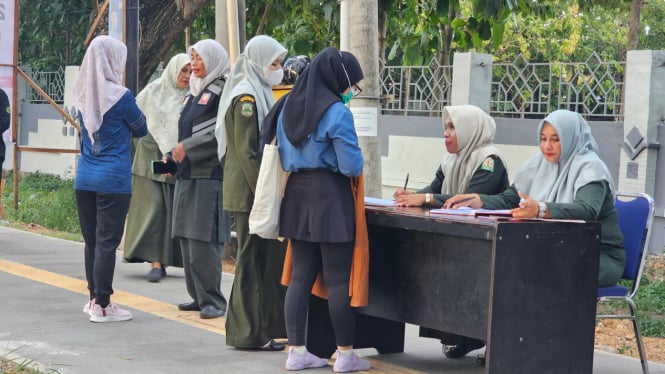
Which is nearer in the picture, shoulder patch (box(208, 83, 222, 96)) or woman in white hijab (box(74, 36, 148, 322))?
woman in white hijab (box(74, 36, 148, 322))

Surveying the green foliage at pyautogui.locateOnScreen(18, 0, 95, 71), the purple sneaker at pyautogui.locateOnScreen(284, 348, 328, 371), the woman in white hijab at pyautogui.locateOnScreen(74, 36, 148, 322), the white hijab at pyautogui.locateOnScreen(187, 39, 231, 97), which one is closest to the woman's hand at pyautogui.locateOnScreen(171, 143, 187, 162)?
the woman in white hijab at pyautogui.locateOnScreen(74, 36, 148, 322)

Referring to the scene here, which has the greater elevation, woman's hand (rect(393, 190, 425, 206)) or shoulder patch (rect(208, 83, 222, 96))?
shoulder patch (rect(208, 83, 222, 96))

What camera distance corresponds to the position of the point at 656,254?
11023mm

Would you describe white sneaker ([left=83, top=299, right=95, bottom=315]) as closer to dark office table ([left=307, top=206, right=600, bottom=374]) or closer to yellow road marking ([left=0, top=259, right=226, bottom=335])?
yellow road marking ([left=0, top=259, right=226, bottom=335])

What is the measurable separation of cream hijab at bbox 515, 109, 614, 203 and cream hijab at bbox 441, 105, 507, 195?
40 centimetres

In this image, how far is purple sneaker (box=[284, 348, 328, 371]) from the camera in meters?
5.99

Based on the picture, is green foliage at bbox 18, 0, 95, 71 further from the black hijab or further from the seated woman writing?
the black hijab

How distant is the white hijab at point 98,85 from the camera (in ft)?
23.1

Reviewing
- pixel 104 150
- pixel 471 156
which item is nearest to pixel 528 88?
pixel 471 156

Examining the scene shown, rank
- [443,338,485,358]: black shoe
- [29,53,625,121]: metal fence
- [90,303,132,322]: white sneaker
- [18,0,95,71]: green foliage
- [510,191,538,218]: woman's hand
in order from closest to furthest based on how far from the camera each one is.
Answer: [510,191,538,218]: woman's hand, [443,338,485,358]: black shoe, [90,303,132,322]: white sneaker, [29,53,625,121]: metal fence, [18,0,95,71]: green foliage

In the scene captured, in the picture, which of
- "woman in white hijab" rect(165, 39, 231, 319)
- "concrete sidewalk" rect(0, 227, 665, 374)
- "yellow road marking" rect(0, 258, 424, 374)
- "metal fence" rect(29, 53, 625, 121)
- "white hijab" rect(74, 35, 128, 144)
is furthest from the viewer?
"metal fence" rect(29, 53, 625, 121)

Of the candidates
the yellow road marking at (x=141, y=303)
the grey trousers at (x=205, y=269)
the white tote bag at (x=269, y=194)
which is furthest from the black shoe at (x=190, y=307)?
the white tote bag at (x=269, y=194)

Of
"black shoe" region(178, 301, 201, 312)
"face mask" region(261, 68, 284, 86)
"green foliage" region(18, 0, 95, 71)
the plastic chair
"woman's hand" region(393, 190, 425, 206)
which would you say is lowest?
"black shoe" region(178, 301, 201, 312)

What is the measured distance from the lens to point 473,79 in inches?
500
